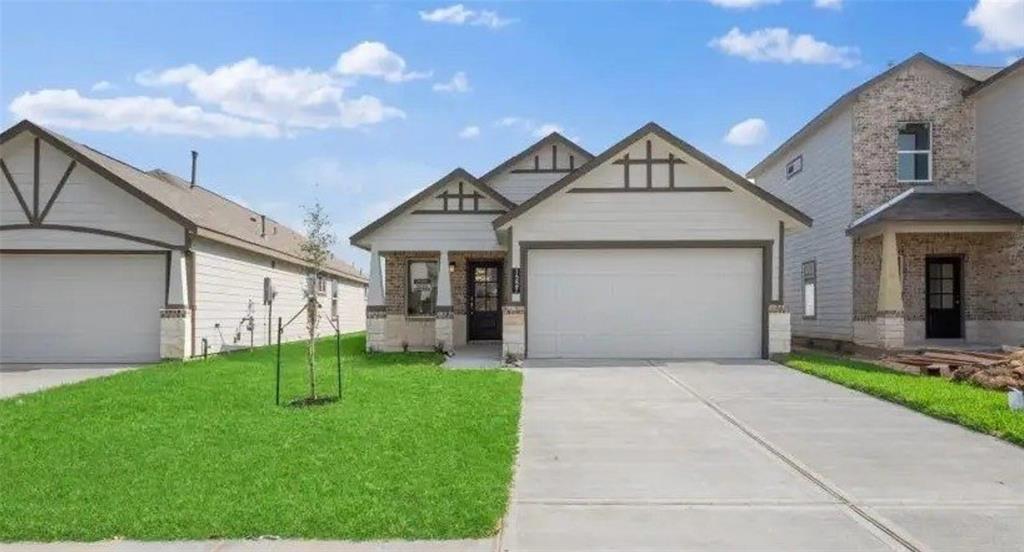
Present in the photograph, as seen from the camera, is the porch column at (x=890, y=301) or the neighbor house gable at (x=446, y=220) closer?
the porch column at (x=890, y=301)

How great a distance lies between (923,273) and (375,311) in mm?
13954

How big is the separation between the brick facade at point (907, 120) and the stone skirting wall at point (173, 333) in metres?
16.6

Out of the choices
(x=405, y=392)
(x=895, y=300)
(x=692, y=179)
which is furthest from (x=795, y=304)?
(x=405, y=392)

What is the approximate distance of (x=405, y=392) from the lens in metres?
11.1

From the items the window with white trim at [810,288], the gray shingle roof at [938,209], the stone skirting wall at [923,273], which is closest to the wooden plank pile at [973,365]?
the stone skirting wall at [923,273]

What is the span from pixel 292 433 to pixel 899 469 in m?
6.08

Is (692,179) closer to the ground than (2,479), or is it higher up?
higher up

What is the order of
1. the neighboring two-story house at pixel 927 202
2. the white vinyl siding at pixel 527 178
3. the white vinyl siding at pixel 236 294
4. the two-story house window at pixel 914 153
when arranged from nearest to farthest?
1. the neighboring two-story house at pixel 927 202
2. the white vinyl siding at pixel 236 294
3. the two-story house window at pixel 914 153
4. the white vinyl siding at pixel 527 178

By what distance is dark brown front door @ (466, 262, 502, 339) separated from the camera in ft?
70.5

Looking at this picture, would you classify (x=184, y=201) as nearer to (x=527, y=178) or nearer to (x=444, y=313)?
(x=444, y=313)

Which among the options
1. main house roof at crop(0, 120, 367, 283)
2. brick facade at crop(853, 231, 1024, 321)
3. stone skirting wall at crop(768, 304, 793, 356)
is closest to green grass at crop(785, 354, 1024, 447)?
stone skirting wall at crop(768, 304, 793, 356)

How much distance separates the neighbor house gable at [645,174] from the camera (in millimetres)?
16297

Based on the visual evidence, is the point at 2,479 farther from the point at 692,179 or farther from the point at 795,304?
the point at 795,304

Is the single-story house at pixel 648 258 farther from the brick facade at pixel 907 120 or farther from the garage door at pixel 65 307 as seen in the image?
the garage door at pixel 65 307
